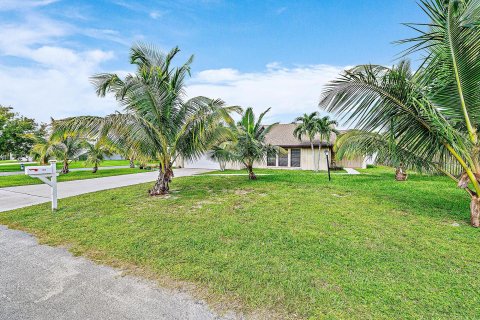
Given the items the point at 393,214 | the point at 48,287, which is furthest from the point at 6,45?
the point at 393,214

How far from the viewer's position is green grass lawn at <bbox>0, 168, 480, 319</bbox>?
98.7 inches

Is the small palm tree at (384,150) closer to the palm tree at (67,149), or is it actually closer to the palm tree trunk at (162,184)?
the palm tree trunk at (162,184)

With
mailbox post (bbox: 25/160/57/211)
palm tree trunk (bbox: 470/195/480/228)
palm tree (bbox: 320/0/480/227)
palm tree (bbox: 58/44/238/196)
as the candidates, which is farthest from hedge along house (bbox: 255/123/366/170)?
mailbox post (bbox: 25/160/57/211)

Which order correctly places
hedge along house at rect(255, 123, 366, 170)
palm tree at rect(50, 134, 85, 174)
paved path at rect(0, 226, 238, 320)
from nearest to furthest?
paved path at rect(0, 226, 238, 320), palm tree at rect(50, 134, 85, 174), hedge along house at rect(255, 123, 366, 170)

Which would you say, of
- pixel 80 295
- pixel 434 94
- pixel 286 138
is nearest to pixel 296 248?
pixel 80 295

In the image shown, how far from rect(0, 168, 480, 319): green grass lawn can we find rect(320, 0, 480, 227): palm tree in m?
1.80

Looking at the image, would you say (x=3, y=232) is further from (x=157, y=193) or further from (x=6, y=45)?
(x=6, y=45)

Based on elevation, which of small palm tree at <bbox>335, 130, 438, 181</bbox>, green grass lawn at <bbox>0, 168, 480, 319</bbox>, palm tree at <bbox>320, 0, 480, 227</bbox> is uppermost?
palm tree at <bbox>320, 0, 480, 227</bbox>

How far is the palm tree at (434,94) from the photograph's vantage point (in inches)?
154

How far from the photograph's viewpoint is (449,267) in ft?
10.5

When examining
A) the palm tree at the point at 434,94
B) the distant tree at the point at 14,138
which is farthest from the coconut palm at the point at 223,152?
the distant tree at the point at 14,138

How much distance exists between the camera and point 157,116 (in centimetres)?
772

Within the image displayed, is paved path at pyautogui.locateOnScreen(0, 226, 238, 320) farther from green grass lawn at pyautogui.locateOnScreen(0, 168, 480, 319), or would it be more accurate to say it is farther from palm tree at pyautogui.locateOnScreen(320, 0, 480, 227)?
palm tree at pyautogui.locateOnScreen(320, 0, 480, 227)

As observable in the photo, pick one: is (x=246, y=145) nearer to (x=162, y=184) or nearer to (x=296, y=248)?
(x=162, y=184)
